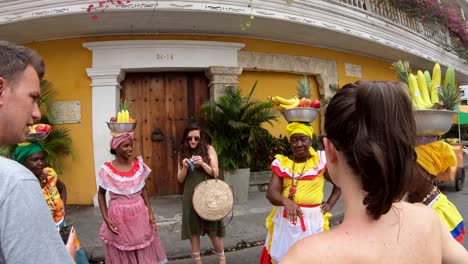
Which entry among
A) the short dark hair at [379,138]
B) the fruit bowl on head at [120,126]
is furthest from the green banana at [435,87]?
the fruit bowl on head at [120,126]

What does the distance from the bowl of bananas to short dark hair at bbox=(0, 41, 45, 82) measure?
5.90 feet

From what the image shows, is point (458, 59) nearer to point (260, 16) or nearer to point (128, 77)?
point (260, 16)

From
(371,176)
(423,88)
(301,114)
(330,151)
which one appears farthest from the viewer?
(301,114)

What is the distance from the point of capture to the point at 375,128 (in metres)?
0.99

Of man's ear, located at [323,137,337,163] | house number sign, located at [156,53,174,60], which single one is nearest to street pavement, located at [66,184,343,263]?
house number sign, located at [156,53,174,60]

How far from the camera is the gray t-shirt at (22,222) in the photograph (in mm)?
877

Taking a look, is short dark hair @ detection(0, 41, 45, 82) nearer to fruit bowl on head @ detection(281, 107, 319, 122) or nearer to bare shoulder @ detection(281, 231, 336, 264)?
bare shoulder @ detection(281, 231, 336, 264)

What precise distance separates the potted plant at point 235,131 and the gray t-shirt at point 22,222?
5453mm

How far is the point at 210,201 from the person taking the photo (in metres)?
3.70

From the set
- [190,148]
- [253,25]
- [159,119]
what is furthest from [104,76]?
[190,148]

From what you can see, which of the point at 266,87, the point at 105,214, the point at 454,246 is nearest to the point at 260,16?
the point at 266,87

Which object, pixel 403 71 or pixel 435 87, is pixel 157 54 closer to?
pixel 403 71

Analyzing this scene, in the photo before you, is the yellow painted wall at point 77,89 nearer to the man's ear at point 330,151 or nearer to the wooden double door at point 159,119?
the wooden double door at point 159,119

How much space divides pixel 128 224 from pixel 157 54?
4165mm
